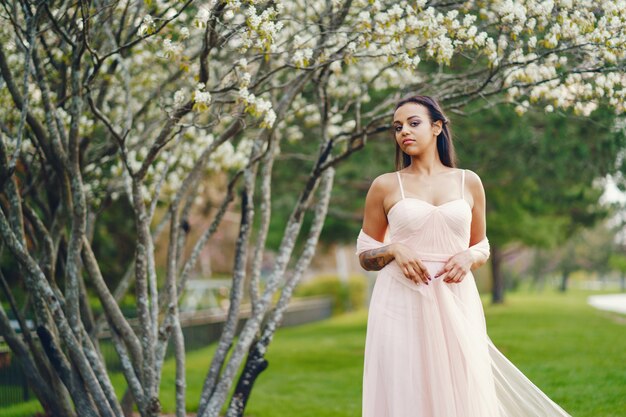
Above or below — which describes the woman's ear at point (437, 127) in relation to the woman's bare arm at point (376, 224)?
above

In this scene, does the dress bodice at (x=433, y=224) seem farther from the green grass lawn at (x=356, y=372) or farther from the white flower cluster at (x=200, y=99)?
the green grass lawn at (x=356, y=372)

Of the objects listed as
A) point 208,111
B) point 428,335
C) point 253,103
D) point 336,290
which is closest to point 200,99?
point 253,103

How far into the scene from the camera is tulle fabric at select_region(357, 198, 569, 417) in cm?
380

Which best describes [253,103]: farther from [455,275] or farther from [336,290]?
[336,290]

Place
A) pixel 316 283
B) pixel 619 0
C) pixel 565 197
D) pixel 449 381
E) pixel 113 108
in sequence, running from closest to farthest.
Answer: pixel 449 381 < pixel 619 0 < pixel 113 108 < pixel 565 197 < pixel 316 283

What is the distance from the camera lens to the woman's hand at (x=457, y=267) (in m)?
3.78

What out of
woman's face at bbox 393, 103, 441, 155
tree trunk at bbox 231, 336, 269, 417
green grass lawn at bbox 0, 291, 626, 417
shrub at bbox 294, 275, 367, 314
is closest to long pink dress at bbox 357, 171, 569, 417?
woman's face at bbox 393, 103, 441, 155

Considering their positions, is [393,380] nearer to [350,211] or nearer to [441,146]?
[441,146]

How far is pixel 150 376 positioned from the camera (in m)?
5.79

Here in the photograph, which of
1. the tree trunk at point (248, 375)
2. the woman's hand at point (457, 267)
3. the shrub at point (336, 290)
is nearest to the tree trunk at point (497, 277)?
the shrub at point (336, 290)

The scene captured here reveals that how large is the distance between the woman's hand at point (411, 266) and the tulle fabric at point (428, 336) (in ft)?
0.25

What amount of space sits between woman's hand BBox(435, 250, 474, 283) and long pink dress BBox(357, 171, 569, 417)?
0.06m

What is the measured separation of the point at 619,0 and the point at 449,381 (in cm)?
309

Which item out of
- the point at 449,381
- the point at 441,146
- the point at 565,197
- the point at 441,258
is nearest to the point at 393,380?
the point at 449,381
